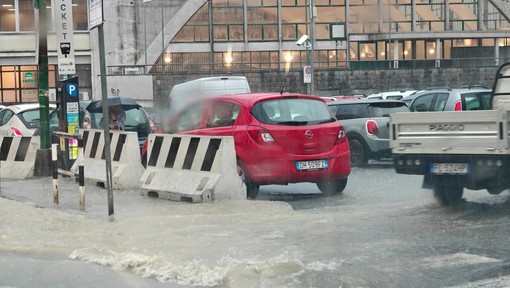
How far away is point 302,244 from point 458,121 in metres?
2.66

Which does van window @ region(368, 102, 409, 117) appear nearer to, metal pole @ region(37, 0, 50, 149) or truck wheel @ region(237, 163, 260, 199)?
truck wheel @ region(237, 163, 260, 199)

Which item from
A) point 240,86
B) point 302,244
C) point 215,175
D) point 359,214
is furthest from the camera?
point 240,86

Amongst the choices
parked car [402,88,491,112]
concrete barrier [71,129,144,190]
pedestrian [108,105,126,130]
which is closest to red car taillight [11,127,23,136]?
pedestrian [108,105,126,130]

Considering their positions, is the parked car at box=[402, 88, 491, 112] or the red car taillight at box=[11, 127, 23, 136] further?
the red car taillight at box=[11, 127, 23, 136]

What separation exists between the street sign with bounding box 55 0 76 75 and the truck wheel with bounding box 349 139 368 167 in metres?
6.18

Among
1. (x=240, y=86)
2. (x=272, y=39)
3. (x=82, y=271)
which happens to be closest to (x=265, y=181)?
(x=82, y=271)

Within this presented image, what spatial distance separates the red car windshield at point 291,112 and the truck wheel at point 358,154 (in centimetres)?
497

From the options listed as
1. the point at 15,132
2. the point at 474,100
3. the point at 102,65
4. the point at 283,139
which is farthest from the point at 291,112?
the point at 15,132

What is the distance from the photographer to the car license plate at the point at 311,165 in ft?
38.2

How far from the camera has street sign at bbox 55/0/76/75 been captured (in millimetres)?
15828

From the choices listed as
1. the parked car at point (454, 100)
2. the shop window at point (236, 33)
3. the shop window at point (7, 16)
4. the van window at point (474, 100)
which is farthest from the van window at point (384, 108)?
the shop window at point (236, 33)

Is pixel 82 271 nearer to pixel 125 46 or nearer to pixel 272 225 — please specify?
pixel 272 225

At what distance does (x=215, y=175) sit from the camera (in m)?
11.2

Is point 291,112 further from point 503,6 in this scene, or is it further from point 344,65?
point 503,6
